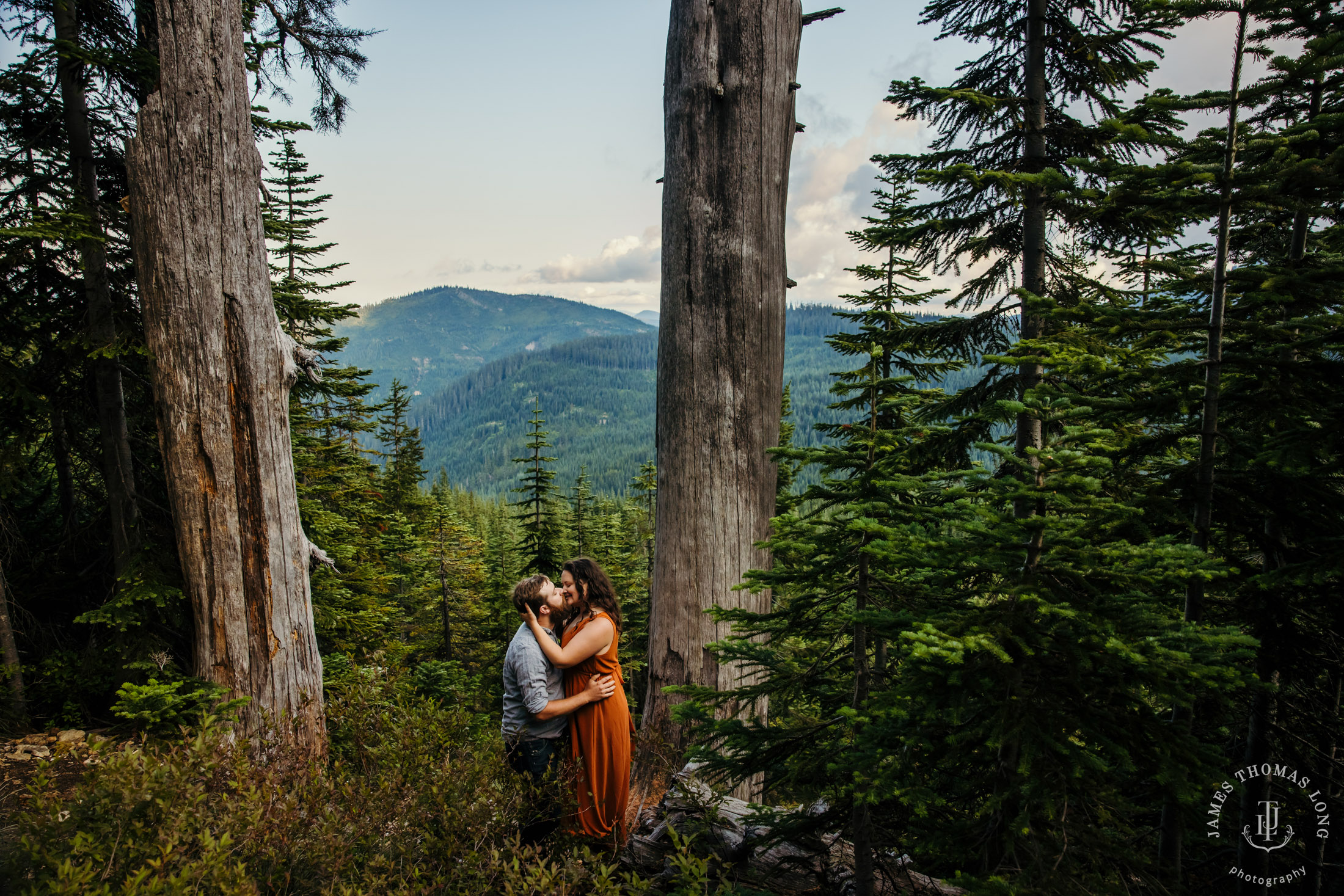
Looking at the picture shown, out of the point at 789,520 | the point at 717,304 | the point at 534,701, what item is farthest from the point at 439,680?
the point at 789,520

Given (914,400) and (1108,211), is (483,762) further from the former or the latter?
(1108,211)

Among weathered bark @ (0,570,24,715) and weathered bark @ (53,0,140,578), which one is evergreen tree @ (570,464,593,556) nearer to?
weathered bark @ (53,0,140,578)

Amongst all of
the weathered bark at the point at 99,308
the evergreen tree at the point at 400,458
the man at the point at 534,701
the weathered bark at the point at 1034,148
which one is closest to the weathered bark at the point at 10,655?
the weathered bark at the point at 99,308

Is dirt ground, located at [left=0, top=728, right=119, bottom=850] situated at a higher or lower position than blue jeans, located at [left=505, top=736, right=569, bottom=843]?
lower

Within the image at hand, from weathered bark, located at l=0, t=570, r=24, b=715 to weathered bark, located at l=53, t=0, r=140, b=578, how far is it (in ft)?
2.22

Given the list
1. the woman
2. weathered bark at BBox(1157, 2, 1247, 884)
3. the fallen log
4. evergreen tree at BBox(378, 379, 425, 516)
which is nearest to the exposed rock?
the woman

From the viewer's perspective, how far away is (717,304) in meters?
3.02

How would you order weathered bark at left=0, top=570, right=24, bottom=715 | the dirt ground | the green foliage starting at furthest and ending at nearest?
weathered bark at left=0, top=570, right=24, bottom=715 → the dirt ground → the green foliage

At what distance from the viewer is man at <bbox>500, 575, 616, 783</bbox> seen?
339 centimetres

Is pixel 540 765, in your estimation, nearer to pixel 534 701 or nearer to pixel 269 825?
pixel 534 701

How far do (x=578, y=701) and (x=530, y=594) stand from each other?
2.25ft

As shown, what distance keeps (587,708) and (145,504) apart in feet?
15.3

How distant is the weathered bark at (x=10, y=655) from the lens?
4.66 m

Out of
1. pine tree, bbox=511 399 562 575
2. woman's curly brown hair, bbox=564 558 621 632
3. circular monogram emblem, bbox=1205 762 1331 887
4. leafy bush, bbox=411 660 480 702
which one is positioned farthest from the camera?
pine tree, bbox=511 399 562 575
